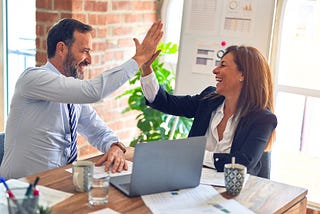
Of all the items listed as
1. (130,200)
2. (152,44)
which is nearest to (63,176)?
(130,200)

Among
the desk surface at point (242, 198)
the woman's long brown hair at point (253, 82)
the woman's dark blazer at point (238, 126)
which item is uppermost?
the woman's long brown hair at point (253, 82)

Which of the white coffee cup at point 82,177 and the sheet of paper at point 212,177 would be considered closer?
the white coffee cup at point 82,177

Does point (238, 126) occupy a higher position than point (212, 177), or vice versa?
point (238, 126)

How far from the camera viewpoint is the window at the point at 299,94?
3.15 m

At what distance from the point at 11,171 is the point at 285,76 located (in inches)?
73.7

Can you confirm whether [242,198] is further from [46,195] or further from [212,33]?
[212,33]

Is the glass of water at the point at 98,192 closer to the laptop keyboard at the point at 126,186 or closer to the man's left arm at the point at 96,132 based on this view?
the laptop keyboard at the point at 126,186

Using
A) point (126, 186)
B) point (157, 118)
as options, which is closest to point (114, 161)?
point (126, 186)

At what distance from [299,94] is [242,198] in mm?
Result: 1561

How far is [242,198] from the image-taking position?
1.82 metres

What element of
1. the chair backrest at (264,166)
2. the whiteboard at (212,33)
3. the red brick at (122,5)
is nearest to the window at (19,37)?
the red brick at (122,5)

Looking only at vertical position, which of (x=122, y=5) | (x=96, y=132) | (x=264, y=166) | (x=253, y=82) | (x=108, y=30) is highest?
(x=122, y=5)

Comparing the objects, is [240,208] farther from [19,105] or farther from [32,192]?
[19,105]

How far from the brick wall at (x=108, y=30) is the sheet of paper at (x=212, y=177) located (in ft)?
4.45
